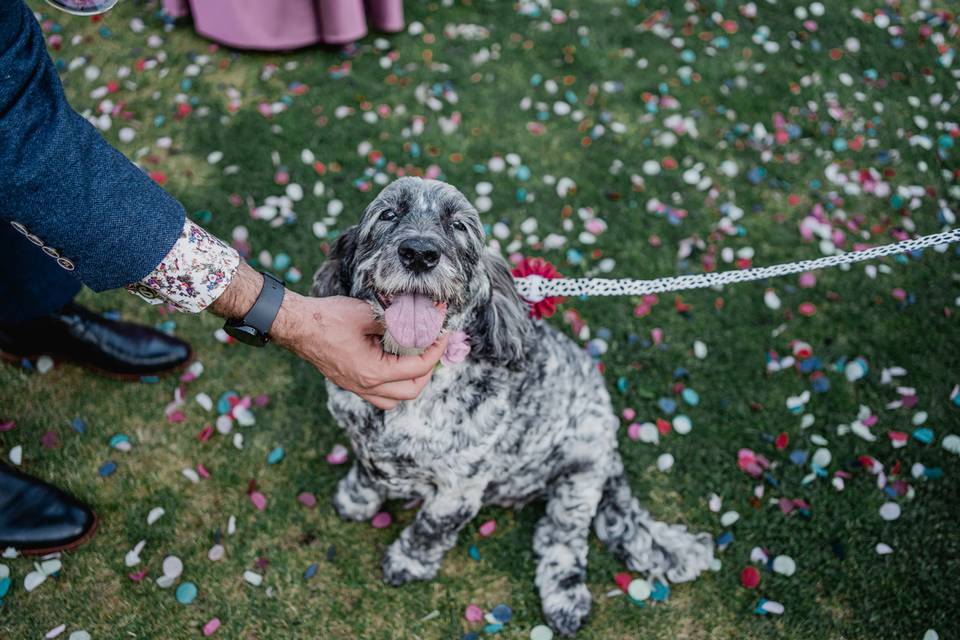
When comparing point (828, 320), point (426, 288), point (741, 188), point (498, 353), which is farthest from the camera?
point (741, 188)

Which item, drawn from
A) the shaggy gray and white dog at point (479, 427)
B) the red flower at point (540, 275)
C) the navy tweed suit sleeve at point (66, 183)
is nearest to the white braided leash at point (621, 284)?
the red flower at point (540, 275)

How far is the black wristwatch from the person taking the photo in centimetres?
273

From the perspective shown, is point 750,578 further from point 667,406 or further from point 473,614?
point 473,614

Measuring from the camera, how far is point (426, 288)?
8.29 feet

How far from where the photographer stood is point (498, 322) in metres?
2.89

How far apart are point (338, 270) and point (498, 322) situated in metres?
0.76

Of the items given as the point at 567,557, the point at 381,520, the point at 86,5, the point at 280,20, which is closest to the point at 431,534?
the point at 381,520

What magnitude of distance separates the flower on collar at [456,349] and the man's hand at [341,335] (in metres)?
0.10

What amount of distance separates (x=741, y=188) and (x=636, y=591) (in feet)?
11.8

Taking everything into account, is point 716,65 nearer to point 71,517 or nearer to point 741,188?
point 741,188

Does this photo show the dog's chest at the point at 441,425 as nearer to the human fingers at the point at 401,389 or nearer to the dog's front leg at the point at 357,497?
the human fingers at the point at 401,389

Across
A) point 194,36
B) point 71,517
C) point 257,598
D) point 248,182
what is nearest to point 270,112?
point 248,182

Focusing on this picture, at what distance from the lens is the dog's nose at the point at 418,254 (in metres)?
2.46

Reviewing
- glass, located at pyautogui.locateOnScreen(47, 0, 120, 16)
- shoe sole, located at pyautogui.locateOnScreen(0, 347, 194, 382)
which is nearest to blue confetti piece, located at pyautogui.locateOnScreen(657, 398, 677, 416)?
shoe sole, located at pyautogui.locateOnScreen(0, 347, 194, 382)
